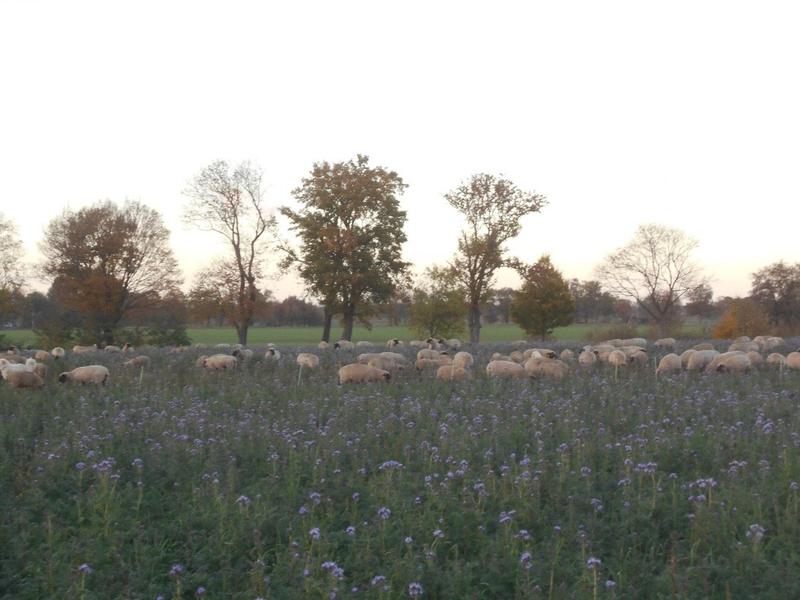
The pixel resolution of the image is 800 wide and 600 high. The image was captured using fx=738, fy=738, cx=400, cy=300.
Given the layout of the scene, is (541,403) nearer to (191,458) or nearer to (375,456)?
(375,456)

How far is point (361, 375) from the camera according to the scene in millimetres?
17000

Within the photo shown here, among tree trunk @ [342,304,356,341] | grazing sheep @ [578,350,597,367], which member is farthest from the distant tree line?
grazing sheep @ [578,350,597,367]

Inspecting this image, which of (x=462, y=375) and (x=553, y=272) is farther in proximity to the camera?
(x=553, y=272)

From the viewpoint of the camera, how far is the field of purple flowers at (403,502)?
19.3ft

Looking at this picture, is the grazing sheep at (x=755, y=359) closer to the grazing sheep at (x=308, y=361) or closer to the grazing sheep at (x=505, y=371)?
the grazing sheep at (x=505, y=371)

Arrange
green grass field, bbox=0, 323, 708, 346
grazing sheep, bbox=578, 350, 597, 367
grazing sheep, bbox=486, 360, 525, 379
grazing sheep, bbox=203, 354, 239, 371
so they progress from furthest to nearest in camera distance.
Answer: green grass field, bbox=0, 323, 708, 346
grazing sheep, bbox=203, 354, 239, 371
grazing sheep, bbox=578, 350, 597, 367
grazing sheep, bbox=486, 360, 525, 379

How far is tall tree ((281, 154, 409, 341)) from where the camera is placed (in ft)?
167

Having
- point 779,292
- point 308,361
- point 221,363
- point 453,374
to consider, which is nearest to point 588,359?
point 453,374

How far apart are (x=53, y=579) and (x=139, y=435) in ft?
13.3

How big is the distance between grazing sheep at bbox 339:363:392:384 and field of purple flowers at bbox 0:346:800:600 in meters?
5.22

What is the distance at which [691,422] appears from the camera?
35.8 feet

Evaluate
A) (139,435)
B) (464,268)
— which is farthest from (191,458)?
(464,268)

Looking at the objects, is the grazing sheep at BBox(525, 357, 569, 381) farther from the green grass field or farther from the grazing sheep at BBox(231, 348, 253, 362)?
the green grass field

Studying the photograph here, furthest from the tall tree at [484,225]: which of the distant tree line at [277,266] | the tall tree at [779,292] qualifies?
the tall tree at [779,292]
